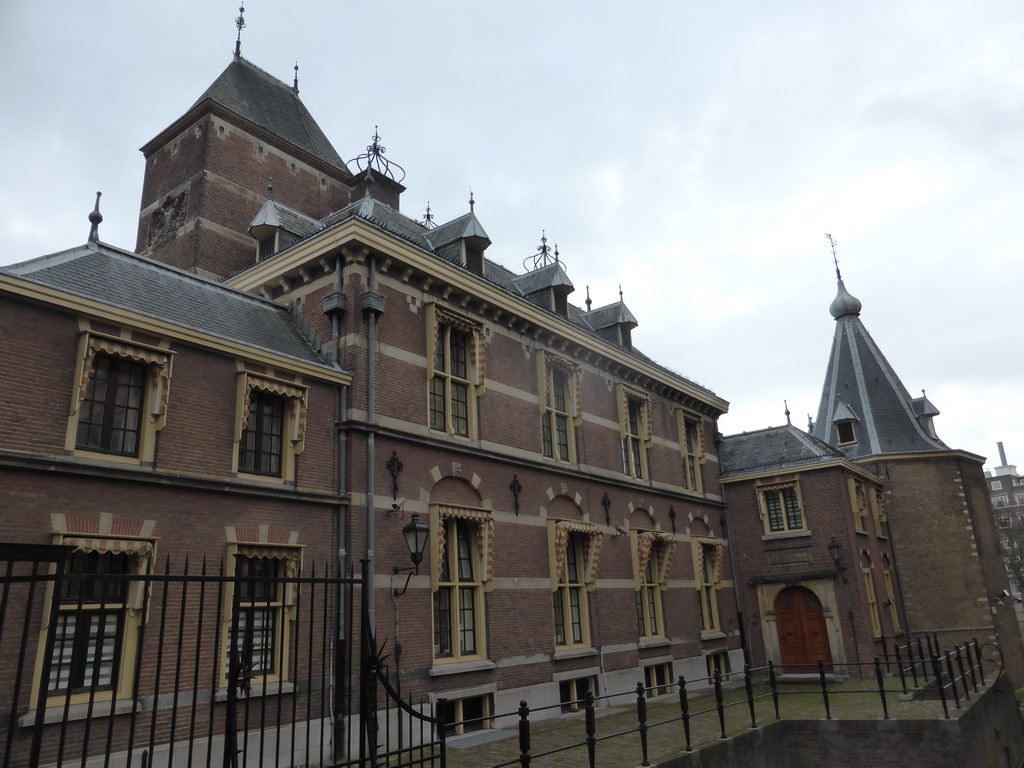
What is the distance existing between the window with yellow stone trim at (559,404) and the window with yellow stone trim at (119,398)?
9040 millimetres

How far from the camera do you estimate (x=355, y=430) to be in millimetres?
13164

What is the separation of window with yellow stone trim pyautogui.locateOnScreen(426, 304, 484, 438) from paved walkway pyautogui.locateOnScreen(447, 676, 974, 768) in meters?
5.90

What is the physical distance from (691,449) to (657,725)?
41.5 ft

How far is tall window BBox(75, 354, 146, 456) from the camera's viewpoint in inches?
403

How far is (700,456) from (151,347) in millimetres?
18026

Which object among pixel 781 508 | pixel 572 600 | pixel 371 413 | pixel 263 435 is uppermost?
pixel 371 413

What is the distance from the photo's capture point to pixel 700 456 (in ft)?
80.1

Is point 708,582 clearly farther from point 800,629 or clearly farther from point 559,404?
point 559,404

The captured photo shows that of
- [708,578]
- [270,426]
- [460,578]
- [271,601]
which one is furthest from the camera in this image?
[708,578]

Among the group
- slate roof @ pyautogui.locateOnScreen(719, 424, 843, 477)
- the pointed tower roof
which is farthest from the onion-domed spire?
slate roof @ pyautogui.locateOnScreen(719, 424, 843, 477)

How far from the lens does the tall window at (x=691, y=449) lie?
2356cm

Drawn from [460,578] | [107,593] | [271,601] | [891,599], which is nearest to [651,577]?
[460,578]

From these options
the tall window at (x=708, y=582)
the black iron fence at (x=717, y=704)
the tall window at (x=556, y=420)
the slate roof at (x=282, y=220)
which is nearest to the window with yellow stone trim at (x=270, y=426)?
the slate roof at (x=282, y=220)

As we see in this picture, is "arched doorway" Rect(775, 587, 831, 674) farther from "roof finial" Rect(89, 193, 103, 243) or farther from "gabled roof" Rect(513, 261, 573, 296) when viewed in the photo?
"roof finial" Rect(89, 193, 103, 243)
